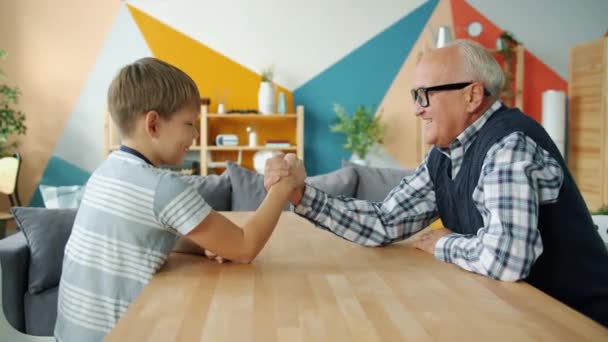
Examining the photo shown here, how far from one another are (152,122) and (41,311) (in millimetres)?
1753

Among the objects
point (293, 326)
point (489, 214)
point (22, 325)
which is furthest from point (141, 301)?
point (22, 325)

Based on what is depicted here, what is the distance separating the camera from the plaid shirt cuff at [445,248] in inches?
48.5

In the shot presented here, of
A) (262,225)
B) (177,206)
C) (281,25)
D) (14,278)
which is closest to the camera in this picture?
(177,206)

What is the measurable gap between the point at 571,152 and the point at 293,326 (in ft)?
18.8

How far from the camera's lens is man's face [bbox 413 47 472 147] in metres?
1.43

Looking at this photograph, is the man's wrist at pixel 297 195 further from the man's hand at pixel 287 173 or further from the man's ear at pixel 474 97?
the man's ear at pixel 474 97

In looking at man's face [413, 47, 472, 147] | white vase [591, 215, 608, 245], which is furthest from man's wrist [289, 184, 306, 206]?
white vase [591, 215, 608, 245]

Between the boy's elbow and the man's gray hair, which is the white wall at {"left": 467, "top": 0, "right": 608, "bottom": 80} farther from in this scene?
the boy's elbow

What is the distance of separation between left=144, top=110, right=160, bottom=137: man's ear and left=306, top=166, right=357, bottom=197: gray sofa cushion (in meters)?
2.14

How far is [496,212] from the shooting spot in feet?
3.75

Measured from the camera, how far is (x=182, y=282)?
105 cm

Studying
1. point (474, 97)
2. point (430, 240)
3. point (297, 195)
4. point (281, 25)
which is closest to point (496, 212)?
point (430, 240)

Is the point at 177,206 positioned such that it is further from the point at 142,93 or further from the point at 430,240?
the point at 430,240

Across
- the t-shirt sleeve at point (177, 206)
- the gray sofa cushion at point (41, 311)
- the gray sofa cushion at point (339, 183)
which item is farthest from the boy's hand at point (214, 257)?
the gray sofa cushion at point (339, 183)
